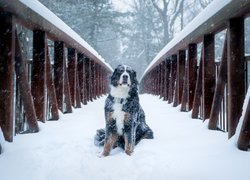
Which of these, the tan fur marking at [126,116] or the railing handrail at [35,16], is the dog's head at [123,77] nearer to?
the tan fur marking at [126,116]

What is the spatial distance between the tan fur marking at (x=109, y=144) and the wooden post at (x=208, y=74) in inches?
75.2

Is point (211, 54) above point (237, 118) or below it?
above

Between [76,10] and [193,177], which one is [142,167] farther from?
[76,10]

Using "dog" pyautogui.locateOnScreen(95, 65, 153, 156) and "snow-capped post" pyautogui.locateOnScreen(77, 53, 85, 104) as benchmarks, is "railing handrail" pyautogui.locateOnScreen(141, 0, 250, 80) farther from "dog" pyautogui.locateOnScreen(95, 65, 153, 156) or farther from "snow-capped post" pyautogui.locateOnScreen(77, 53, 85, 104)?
"snow-capped post" pyautogui.locateOnScreen(77, 53, 85, 104)

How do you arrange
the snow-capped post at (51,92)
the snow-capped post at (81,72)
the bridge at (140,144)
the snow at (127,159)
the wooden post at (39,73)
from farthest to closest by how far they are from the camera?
the snow-capped post at (81,72) → the snow-capped post at (51,92) → the wooden post at (39,73) → the bridge at (140,144) → the snow at (127,159)

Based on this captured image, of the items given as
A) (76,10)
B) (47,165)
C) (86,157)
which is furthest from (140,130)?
(76,10)

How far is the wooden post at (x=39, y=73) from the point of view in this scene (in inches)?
209

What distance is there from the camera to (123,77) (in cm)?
396

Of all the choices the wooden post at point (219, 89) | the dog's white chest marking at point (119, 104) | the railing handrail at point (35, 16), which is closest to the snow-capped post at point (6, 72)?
the railing handrail at point (35, 16)

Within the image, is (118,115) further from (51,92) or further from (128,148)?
(51,92)

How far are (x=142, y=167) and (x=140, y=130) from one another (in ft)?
4.29

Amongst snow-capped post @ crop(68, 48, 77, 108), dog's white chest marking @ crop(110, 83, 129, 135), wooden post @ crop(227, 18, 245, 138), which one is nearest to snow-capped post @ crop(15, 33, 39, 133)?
dog's white chest marking @ crop(110, 83, 129, 135)

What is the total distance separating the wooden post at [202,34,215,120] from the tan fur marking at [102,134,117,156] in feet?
6.27

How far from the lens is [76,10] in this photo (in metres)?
27.7
